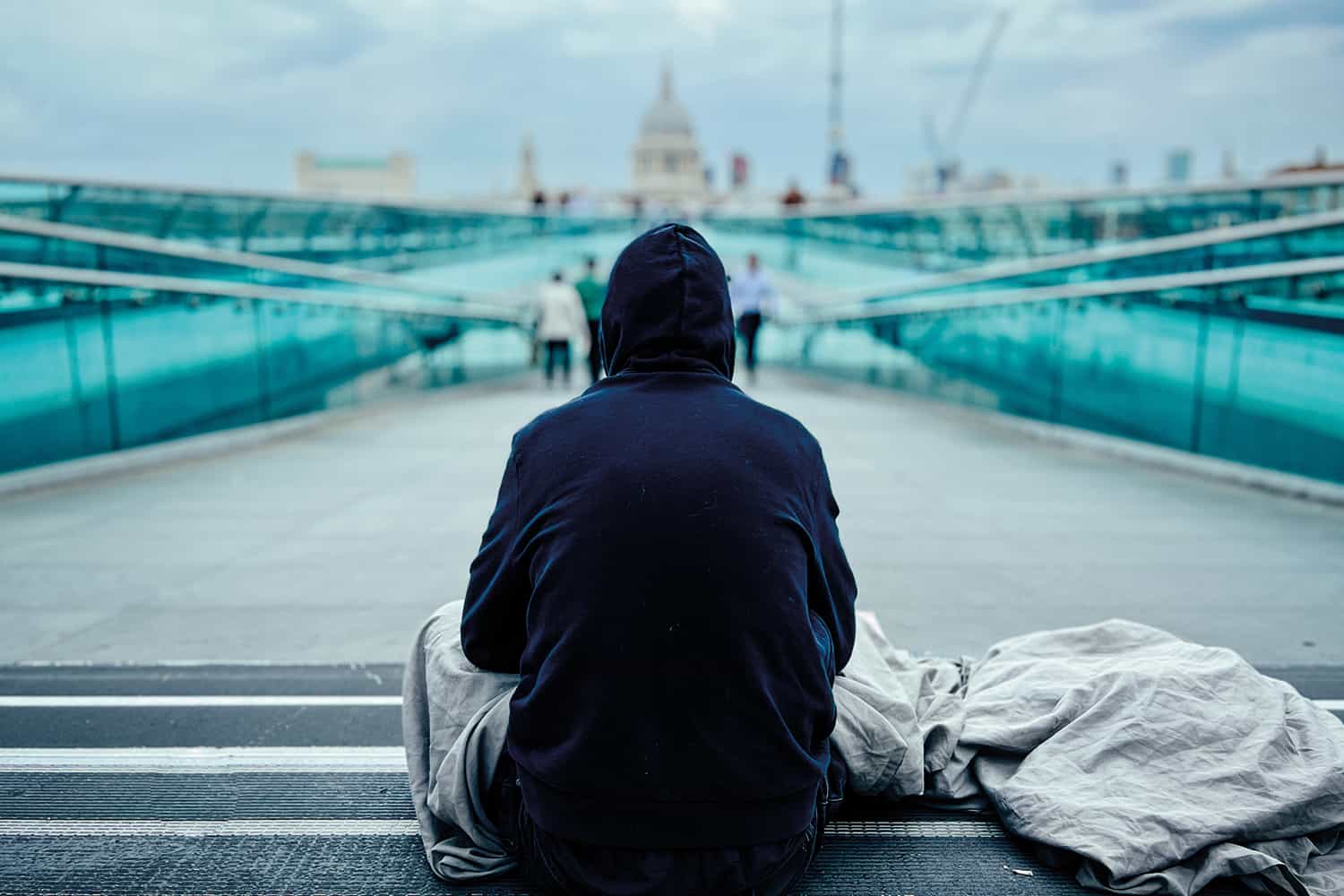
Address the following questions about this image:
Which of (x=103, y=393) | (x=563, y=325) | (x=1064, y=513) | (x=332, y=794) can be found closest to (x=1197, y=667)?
(x=332, y=794)

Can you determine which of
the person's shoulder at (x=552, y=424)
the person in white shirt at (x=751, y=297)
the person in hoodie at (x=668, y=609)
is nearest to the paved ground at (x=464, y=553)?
the person in hoodie at (x=668, y=609)

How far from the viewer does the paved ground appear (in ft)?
14.0

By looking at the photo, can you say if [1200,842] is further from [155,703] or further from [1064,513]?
[1064,513]

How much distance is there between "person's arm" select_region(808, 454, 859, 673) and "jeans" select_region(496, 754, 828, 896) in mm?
393

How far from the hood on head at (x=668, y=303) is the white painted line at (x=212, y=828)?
1.33 metres

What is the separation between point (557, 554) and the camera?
2.09 m

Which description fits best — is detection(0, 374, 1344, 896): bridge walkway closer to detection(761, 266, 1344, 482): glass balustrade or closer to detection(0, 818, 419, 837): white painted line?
detection(0, 818, 419, 837): white painted line

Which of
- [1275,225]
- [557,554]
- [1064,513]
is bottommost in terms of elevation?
[1064,513]

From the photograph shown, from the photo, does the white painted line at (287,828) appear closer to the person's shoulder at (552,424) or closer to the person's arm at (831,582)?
the person's arm at (831,582)

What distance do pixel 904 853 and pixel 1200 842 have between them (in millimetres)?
631

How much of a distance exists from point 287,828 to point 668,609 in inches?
51.1

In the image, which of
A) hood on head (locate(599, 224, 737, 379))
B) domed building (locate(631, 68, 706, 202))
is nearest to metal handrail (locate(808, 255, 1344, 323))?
hood on head (locate(599, 224, 737, 379))

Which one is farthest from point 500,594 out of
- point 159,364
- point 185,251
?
point 185,251

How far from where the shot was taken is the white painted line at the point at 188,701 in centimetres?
353
